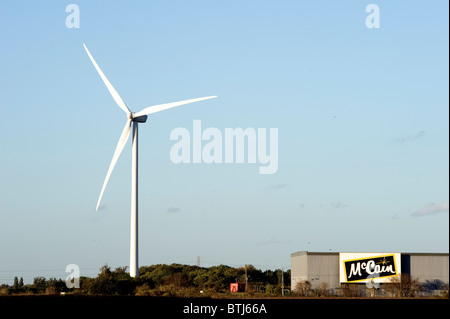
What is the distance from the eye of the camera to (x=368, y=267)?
123 meters

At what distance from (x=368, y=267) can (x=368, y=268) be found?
0.16 meters

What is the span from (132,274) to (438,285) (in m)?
49.5

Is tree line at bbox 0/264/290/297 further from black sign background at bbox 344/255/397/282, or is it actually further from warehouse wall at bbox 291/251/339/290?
A: black sign background at bbox 344/255/397/282

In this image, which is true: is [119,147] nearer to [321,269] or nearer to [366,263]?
[321,269]

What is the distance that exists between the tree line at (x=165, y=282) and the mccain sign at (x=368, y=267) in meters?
11.3

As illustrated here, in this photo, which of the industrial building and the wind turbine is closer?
the wind turbine

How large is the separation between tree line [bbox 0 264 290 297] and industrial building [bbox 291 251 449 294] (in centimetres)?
710

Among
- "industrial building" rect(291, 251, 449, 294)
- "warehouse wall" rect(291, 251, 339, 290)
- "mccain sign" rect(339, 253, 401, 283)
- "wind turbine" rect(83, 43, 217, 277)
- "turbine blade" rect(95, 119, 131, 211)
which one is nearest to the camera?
"turbine blade" rect(95, 119, 131, 211)

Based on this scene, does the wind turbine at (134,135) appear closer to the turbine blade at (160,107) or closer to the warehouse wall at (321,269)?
the turbine blade at (160,107)

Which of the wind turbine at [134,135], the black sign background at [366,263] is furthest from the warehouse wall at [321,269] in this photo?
the wind turbine at [134,135]

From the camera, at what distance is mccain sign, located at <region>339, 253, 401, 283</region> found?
12188cm

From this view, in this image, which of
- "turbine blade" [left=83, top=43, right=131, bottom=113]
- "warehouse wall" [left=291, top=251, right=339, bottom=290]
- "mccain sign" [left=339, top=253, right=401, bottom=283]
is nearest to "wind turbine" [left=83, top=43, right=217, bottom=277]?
"turbine blade" [left=83, top=43, right=131, bottom=113]
